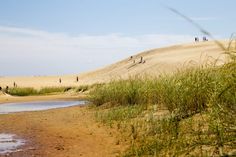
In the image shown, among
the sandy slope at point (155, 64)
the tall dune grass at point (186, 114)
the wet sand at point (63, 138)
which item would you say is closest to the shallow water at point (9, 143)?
the wet sand at point (63, 138)

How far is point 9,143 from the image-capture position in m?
10.6

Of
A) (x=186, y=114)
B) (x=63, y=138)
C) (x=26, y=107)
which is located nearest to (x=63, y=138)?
(x=63, y=138)

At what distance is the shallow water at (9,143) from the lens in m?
9.64

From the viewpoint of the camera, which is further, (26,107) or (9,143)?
(26,107)

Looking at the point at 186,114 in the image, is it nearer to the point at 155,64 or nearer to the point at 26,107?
the point at 26,107

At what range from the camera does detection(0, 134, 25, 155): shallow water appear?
31.6 feet

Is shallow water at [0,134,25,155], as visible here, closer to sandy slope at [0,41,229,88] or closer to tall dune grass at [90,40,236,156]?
tall dune grass at [90,40,236,156]

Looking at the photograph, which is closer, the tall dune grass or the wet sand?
the tall dune grass

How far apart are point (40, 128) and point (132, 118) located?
109 inches

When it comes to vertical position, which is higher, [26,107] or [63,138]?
[26,107]

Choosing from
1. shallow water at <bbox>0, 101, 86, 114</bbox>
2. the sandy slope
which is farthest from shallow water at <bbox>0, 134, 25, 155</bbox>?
the sandy slope

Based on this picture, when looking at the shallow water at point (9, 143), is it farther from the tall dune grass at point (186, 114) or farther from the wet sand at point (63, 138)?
the tall dune grass at point (186, 114)

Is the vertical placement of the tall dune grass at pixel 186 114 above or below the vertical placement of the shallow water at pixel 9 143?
above

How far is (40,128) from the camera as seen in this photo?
526 inches
